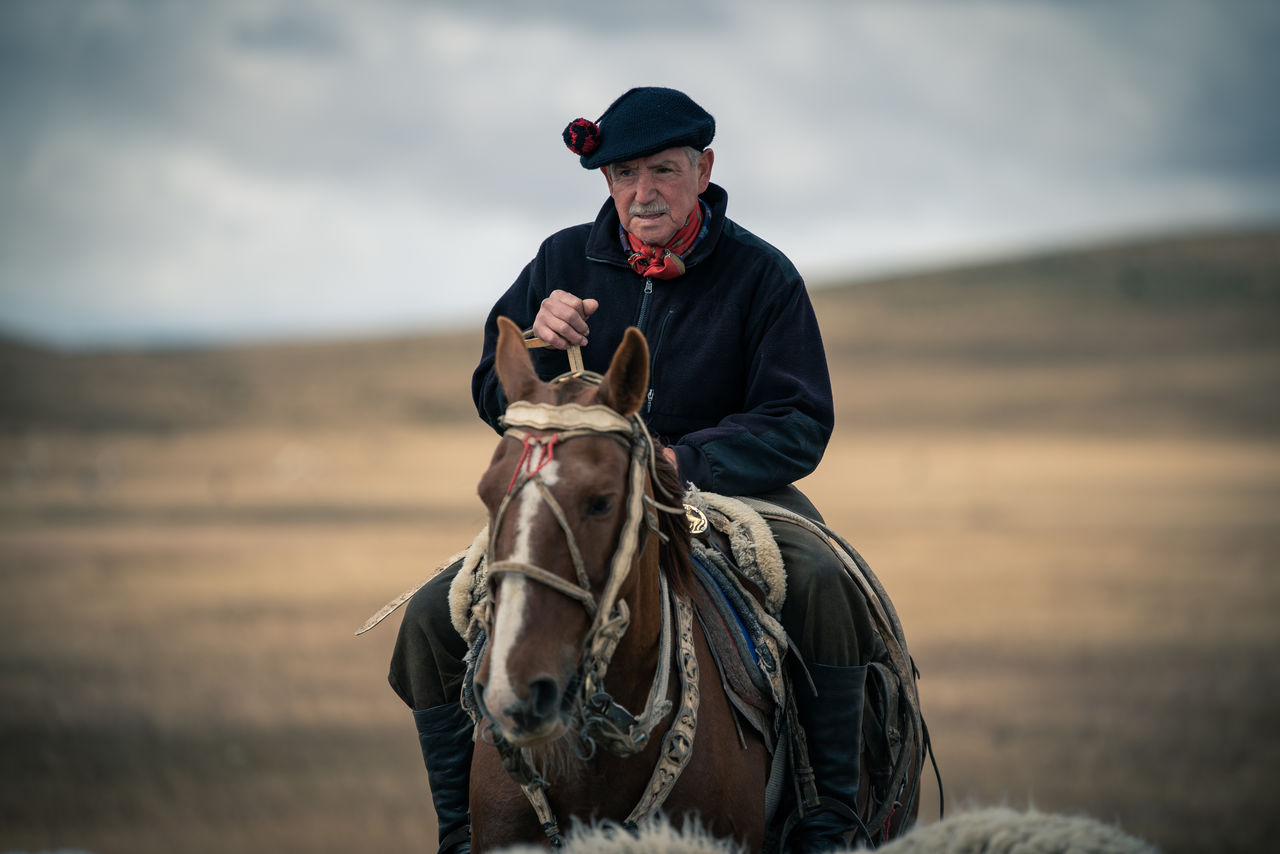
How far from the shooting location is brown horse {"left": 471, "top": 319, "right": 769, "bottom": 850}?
3258 millimetres

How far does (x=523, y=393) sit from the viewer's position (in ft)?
12.1

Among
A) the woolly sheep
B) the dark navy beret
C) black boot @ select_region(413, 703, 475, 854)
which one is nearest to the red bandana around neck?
the dark navy beret

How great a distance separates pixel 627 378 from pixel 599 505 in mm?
374

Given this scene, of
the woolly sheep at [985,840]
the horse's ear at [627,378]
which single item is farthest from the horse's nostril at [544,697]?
the horse's ear at [627,378]

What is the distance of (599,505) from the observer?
3482 mm

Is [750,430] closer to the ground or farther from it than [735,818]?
farther from it

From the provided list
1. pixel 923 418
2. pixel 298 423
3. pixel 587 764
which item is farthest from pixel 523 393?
pixel 298 423

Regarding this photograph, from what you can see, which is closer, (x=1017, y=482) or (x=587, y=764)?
(x=587, y=764)

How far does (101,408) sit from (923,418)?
32.1 meters

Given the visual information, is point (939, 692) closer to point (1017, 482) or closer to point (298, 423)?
point (1017, 482)

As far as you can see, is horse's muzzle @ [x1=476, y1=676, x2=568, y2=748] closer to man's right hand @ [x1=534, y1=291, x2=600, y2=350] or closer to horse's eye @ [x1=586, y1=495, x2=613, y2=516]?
horse's eye @ [x1=586, y1=495, x2=613, y2=516]

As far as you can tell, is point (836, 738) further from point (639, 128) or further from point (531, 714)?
point (639, 128)

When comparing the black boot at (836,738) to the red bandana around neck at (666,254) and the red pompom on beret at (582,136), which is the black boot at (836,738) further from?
the red pompom on beret at (582,136)

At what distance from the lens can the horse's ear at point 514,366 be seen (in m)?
3.71
